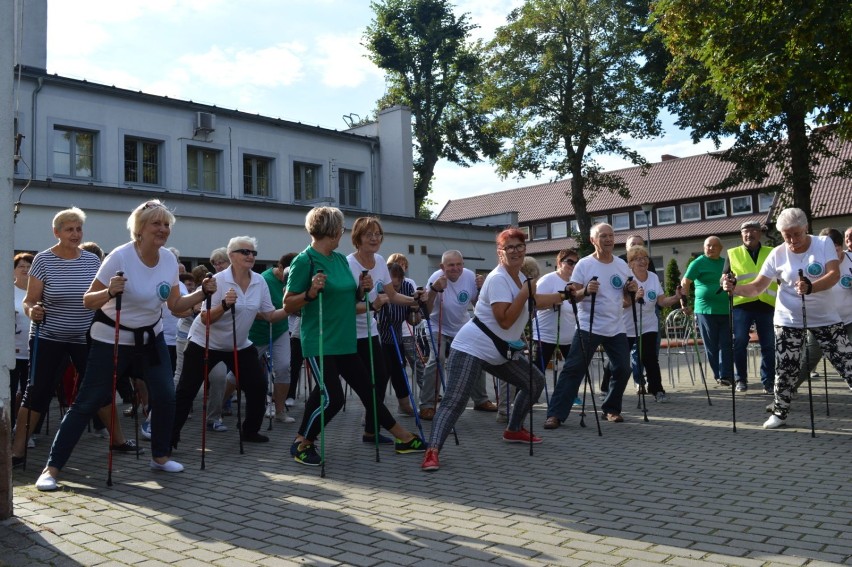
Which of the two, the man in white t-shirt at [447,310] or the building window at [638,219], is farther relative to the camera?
the building window at [638,219]

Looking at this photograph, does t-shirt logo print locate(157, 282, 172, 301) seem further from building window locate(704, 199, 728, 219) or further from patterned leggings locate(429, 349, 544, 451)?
building window locate(704, 199, 728, 219)

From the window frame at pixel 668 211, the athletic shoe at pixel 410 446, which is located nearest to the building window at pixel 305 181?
the athletic shoe at pixel 410 446

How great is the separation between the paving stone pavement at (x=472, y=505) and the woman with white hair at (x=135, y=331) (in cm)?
36

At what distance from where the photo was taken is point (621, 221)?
56000mm

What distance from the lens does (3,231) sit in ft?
17.7

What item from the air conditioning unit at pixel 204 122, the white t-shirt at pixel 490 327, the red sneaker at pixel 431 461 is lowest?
the red sneaker at pixel 431 461

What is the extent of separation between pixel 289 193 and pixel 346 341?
23921 millimetres

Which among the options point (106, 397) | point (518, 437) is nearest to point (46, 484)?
point (106, 397)

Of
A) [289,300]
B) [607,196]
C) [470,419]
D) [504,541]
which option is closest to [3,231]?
[289,300]

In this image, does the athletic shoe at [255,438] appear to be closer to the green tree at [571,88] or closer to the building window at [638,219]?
the green tree at [571,88]

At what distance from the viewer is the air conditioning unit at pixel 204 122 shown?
26.9 m

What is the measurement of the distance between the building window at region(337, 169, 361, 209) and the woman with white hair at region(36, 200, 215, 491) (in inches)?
1027

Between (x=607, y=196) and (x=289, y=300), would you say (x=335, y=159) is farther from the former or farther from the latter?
(x=607, y=196)

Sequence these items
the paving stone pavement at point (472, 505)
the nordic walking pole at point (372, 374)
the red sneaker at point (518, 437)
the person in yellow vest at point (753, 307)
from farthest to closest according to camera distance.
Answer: the person in yellow vest at point (753, 307) < the red sneaker at point (518, 437) < the nordic walking pole at point (372, 374) < the paving stone pavement at point (472, 505)
